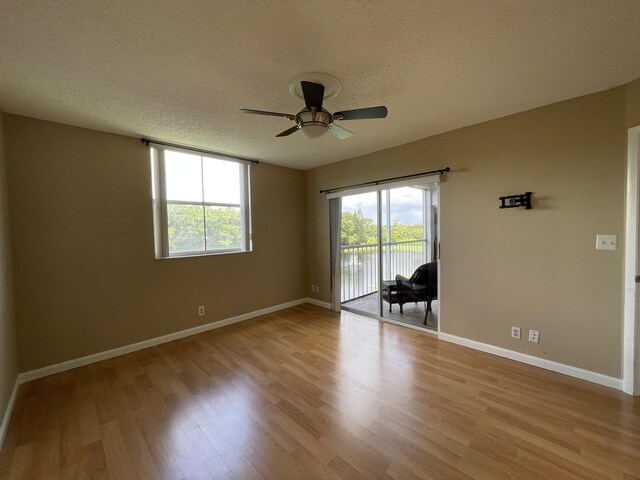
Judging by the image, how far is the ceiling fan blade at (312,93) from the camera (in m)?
1.62

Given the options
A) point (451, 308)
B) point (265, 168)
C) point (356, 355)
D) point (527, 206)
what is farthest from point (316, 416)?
point (265, 168)

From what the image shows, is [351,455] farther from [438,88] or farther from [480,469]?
[438,88]

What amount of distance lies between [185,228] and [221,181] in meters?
0.85

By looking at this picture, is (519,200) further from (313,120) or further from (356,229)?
(356,229)

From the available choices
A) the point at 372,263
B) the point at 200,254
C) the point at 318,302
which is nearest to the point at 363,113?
the point at 200,254

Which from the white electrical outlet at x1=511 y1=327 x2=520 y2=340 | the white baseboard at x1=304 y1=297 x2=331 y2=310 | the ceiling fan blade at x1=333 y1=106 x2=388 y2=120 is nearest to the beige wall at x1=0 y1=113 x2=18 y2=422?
the ceiling fan blade at x1=333 y1=106 x2=388 y2=120

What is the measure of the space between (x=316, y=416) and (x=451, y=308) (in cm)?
201

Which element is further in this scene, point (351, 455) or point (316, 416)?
point (316, 416)

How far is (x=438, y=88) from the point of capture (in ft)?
6.45

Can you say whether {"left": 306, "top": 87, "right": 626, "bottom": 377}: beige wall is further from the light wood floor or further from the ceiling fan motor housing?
the ceiling fan motor housing

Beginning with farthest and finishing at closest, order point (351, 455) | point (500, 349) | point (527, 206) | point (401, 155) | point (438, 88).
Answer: point (401, 155), point (500, 349), point (527, 206), point (438, 88), point (351, 455)

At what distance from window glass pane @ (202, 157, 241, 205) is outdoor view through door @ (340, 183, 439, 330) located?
171 cm

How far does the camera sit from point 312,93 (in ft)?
5.49

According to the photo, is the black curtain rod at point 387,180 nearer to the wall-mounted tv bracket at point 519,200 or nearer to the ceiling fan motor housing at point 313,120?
the wall-mounted tv bracket at point 519,200
